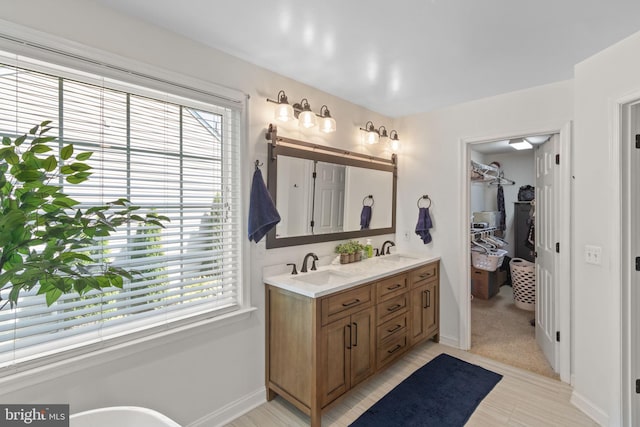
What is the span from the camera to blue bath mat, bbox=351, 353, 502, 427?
6.97ft

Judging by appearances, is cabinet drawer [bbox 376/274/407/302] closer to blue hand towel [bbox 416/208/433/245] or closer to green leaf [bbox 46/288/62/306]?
blue hand towel [bbox 416/208/433/245]

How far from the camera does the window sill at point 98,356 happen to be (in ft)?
4.52

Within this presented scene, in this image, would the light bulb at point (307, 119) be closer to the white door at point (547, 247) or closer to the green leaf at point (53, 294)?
the green leaf at point (53, 294)

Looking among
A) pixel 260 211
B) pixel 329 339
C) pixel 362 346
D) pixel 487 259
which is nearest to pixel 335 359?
pixel 329 339

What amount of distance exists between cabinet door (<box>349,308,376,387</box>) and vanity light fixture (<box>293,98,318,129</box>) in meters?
1.48

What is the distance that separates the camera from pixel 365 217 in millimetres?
3211

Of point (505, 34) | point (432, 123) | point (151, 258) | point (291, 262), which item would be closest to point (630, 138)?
point (505, 34)

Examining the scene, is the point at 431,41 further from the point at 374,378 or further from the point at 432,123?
the point at 374,378

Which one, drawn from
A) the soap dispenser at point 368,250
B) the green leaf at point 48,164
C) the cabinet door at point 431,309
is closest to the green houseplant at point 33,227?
the green leaf at point 48,164

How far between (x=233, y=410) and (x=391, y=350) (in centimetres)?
129

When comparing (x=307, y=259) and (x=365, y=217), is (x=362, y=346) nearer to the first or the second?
(x=307, y=259)

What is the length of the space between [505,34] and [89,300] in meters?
2.74

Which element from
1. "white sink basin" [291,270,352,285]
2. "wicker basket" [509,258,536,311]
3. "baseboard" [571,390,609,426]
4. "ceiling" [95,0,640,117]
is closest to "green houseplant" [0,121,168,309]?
"ceiling" [95,0,640,117]

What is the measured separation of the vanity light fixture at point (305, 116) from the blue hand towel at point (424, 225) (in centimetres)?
154
